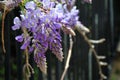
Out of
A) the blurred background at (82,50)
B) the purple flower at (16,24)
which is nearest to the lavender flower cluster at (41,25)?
the purple flower at (16,24)

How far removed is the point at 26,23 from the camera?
1.40 m

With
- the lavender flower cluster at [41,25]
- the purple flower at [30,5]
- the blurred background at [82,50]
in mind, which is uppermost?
the purple flower at [30,5]

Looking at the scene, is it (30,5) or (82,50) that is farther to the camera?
(82,50)

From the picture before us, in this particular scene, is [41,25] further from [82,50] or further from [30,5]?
[82,50]

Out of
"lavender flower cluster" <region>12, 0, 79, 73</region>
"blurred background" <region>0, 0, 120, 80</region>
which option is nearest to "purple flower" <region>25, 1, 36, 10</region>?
"lavender flower cluster" <region>12, 0, 79, 73</region>

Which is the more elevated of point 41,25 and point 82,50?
point 41,25

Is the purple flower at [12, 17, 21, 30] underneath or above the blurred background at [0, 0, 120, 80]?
above

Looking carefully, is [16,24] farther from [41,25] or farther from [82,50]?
[82,50]

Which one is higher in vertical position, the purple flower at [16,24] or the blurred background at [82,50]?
the purple flower at [16,24]

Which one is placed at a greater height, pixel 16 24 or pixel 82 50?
pixel 16 24

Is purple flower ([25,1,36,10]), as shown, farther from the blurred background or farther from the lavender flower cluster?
the blurred background

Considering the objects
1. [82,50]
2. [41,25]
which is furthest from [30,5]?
[82,50]

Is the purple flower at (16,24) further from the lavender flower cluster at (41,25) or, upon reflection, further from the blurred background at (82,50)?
the blurred background at (82,50)

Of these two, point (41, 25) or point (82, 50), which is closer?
point (41, 25)
